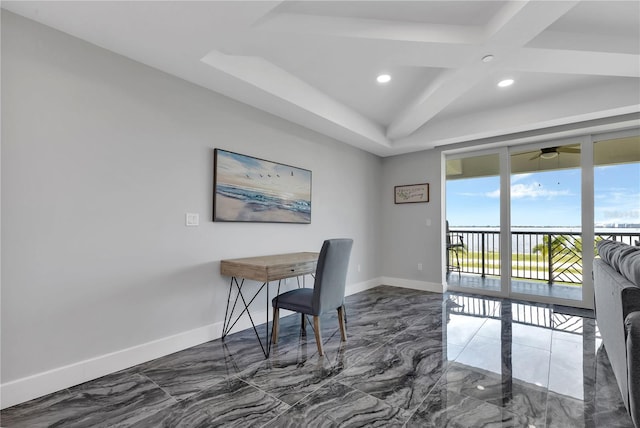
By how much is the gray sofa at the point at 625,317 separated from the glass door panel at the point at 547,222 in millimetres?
2124

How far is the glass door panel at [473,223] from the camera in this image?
15.1 feet

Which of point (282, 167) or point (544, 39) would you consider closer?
point (544, 39)

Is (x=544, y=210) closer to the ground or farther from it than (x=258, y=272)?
farther from it

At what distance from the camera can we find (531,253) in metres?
4.63

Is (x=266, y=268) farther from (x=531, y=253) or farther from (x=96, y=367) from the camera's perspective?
(x=531, y=253)

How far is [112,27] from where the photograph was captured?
1.97 meters

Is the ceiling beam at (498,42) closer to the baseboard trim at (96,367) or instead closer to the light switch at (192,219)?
the light switch at (192,219)

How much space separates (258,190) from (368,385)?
212cm

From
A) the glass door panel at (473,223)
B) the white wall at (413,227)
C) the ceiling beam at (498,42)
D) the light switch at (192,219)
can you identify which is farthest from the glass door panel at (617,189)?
the light switch at (192,219)

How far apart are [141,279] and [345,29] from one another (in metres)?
2.45

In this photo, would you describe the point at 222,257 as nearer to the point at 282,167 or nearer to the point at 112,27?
the point at 282,167

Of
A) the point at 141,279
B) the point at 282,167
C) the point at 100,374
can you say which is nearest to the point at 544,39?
the point at 282,167

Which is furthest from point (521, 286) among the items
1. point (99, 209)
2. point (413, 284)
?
point (99, 209)

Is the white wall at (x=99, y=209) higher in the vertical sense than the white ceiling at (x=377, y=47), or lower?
lower
